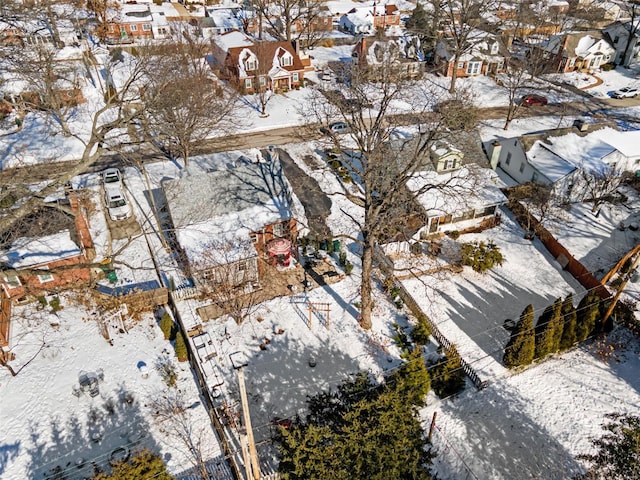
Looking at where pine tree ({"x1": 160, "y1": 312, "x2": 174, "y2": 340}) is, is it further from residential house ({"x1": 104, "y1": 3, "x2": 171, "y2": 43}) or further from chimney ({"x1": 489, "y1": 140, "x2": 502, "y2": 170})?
residential house ({"x1": 104, "y1": 3, "x2": 171, "y2": 43})

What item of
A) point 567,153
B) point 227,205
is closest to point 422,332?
point 227,205

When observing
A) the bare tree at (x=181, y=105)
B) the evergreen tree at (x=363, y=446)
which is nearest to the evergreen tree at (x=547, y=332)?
the evergreen tree at (x=363, y=446)

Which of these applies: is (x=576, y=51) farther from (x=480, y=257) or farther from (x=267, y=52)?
(x=480, y=257)

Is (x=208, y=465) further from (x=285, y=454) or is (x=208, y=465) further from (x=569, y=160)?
(x=569, y=160)

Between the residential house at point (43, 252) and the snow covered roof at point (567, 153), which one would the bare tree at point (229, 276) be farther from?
the snow covered roof at point (567, 153)

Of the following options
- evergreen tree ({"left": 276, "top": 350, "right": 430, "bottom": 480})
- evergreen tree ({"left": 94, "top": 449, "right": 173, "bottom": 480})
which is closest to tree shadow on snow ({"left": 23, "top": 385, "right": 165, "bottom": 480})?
evergreen tree ({"left": 94, "top": 449, "right": 173, "bottom": 480})

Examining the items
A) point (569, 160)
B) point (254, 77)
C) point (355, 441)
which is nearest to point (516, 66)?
point (569, 160)
